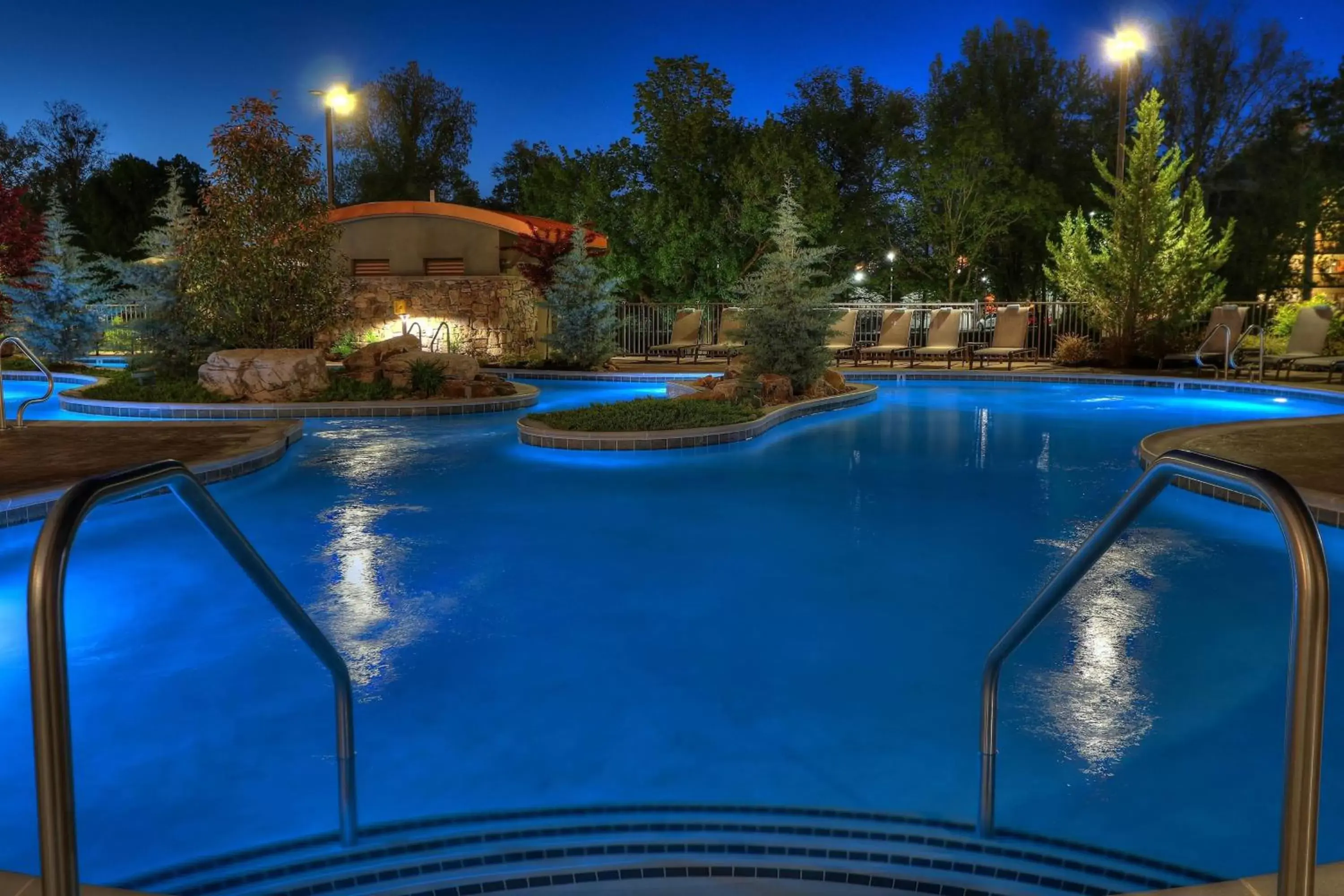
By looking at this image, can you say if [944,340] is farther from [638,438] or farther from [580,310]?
[638,438]

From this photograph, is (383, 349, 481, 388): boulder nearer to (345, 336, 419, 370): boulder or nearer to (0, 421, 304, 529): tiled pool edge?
(345, 336, 419, 370): boulder

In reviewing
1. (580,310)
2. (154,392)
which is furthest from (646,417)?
(580,310)

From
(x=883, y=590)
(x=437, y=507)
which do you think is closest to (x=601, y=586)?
(x=883, y=590)

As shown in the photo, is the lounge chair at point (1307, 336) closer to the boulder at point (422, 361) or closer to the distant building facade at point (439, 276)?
the boulder at point (422, 361)

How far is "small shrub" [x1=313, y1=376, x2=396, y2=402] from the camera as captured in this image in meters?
13.4

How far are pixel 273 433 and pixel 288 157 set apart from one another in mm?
5126

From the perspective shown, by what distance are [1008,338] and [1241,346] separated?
346 centimetres

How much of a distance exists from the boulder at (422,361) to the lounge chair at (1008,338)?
865 cm

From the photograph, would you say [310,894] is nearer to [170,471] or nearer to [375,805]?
[375,805]

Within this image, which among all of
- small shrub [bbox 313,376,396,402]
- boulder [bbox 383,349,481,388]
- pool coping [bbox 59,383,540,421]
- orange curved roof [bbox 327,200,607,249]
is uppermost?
orange curved roof [bbox 327,200,607,249]

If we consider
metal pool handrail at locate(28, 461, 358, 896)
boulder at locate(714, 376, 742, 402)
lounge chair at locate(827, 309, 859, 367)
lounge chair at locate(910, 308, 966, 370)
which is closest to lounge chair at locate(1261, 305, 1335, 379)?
lounge chair at locate(910, 308, 966, 370)

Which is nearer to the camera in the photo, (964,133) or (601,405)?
(601,405)

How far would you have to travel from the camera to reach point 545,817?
125 inches

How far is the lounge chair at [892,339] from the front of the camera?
18.9m
